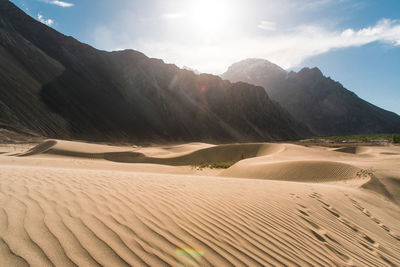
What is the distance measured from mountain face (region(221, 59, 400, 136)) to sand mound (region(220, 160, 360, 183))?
96555 millimetres

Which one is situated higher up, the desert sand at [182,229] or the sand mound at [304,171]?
the desert sand at [182,229]

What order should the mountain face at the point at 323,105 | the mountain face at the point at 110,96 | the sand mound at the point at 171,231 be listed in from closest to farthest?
the sand mound at the point at 171,231 < the mountain face at the point at 110,96 < the mountain face at the point at 323,105

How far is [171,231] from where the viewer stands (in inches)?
92.1

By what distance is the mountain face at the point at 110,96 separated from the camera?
1441 inches

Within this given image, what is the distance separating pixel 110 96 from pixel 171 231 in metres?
53.9

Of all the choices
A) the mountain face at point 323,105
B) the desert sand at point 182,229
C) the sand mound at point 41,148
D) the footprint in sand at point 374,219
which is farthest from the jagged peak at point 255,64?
the desert sand at point 182,229

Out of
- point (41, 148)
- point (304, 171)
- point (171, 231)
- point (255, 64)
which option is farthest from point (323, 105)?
point (171, 231)

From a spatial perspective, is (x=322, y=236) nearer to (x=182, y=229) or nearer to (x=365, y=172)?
(x=182, y=229)

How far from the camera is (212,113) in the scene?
66312 mm

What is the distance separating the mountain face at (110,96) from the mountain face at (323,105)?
3910 centimetres

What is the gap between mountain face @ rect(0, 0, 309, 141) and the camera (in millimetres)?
36594

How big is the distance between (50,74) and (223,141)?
4227 centimetres

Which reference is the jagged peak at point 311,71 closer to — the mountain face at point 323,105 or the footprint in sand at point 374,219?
the mountain face at point 323,105

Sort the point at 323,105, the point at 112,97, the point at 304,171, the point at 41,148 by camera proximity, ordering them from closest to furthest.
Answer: the point at 304,171
the point at 41,148
the point at 112,97
the point at 323,105
